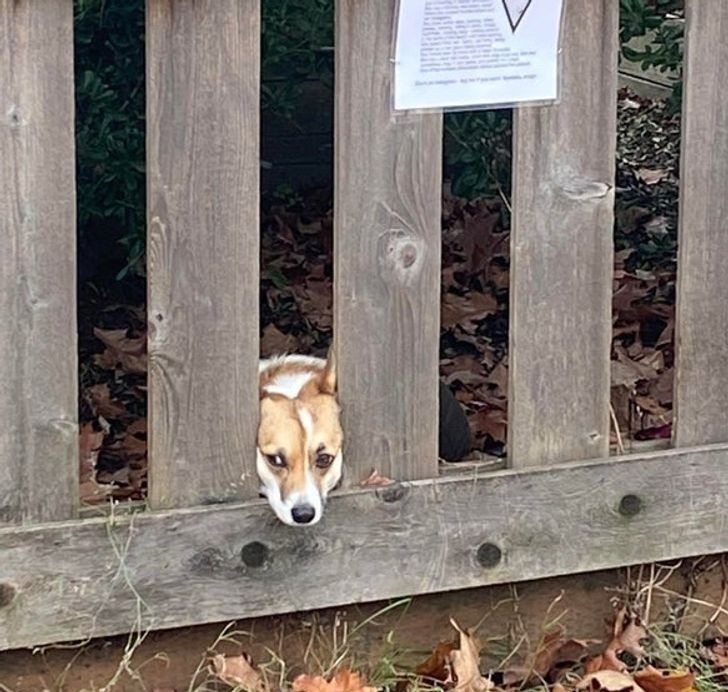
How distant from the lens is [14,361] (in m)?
3.35

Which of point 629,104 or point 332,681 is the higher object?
point 629,104

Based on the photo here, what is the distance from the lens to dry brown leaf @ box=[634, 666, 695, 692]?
3.72 metres

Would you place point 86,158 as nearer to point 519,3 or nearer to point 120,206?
point 120,206

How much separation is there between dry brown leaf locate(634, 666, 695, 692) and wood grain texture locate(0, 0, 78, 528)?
131 centimetres

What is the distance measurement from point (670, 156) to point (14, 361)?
582 cm

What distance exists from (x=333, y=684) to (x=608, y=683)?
0.61 meters

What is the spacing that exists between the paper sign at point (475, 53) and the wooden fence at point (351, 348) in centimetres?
5

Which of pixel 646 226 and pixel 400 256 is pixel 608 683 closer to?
pixel 400 256

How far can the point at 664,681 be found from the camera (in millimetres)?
3723

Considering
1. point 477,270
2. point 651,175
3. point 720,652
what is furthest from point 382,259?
point 651,175

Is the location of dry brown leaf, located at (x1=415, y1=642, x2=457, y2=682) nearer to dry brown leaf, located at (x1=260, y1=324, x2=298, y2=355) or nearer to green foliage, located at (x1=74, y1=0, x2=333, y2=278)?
dry brown leaf, located at (x1=260, y1=324, x2=298, y2=355)

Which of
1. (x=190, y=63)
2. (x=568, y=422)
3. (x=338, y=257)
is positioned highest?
(x=190, y=63)

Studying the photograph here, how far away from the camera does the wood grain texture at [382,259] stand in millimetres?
3533

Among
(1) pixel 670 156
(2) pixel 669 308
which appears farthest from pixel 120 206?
(1) pixel 670 156
